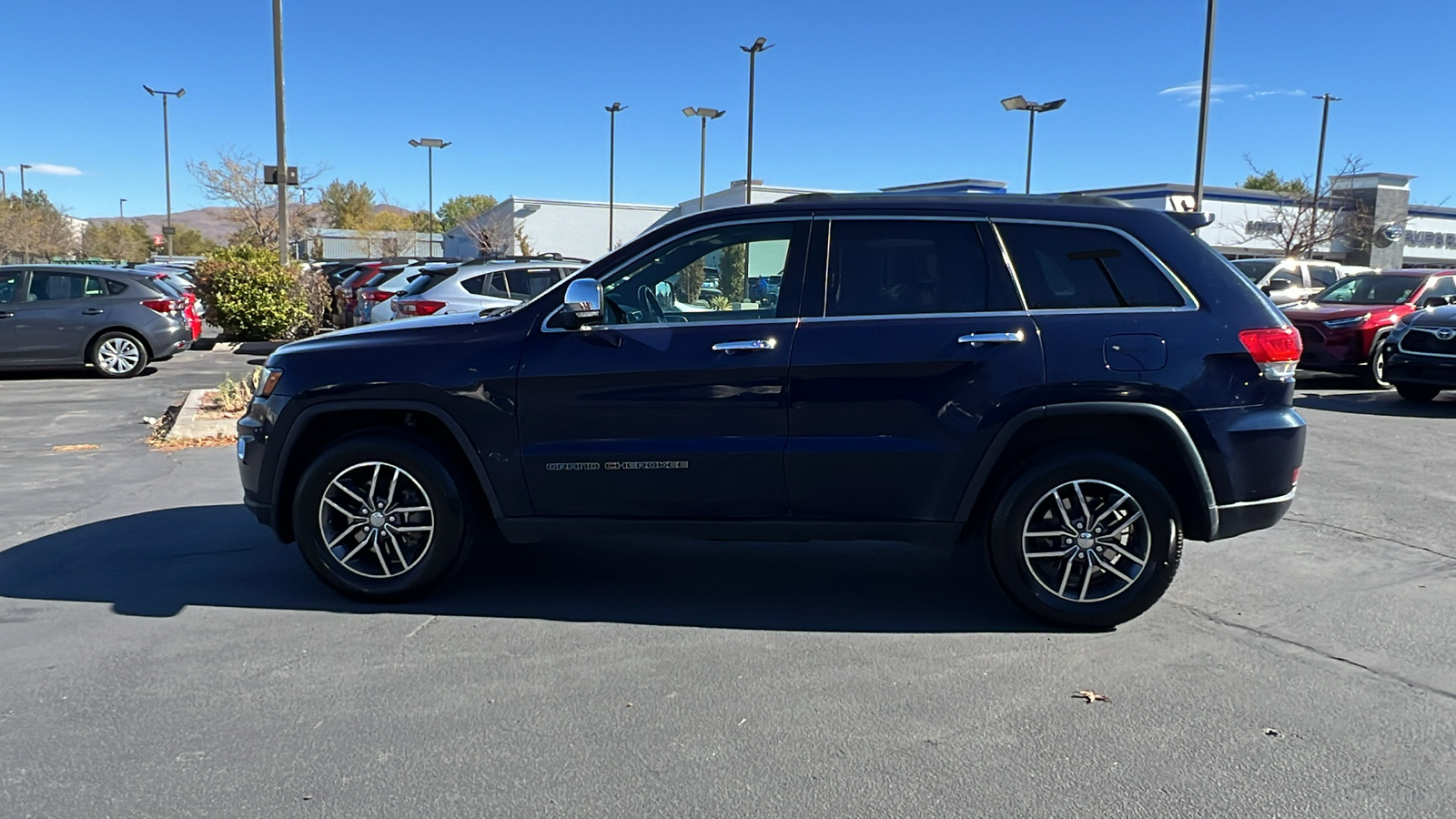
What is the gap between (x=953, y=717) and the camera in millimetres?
3787

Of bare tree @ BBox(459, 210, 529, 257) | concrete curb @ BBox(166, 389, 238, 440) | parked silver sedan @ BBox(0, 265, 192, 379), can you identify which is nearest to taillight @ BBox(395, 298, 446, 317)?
concrete curb @ BBox(166, 389, 238, 440)

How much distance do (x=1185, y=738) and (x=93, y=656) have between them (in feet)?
13.7

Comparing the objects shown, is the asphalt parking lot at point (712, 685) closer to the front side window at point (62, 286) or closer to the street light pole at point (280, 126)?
the front side window at point (62, 286)

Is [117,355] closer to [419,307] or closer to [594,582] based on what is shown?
[419,307]

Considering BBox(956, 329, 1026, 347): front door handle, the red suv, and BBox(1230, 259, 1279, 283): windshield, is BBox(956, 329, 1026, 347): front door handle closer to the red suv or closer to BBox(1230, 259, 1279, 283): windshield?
the red suv

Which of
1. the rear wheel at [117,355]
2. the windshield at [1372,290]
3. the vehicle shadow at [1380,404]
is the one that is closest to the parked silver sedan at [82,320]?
the rear wheel at [117,355]

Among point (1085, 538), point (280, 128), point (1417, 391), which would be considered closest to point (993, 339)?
point (1085, 538)

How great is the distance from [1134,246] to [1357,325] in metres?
11.0

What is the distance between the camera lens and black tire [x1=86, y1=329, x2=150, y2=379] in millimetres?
13875

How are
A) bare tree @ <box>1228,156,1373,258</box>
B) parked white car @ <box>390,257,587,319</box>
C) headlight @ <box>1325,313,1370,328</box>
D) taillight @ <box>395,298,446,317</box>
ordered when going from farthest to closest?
1. bare tree @ <box>1228,156,1373,258</box>
2. headlight @ <box>1325,313,1370,328</box>
3. parked white car @ <box>390,257,587,319</box>
4. taillight @ <box>395,298,446,317</box>

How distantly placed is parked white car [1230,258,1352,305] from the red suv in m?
0.57

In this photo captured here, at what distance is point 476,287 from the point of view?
521 inches

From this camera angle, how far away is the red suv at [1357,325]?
44.8ft

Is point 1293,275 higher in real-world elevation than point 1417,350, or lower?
higher
